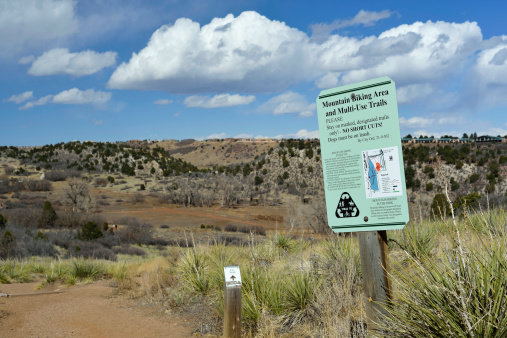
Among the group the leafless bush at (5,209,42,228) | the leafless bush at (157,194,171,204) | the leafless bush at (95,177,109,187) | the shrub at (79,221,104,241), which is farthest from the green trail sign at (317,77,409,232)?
the leafless bush at (95,177,109,187)

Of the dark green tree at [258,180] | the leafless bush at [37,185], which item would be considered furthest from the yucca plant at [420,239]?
the leafless bush at [37,185]

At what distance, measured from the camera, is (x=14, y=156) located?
62.2 m

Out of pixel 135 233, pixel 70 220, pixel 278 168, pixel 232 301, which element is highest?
pixel 278 168

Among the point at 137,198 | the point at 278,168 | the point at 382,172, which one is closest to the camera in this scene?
the point at 382,172

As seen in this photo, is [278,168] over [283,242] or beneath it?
over

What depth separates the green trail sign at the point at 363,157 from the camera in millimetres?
4031

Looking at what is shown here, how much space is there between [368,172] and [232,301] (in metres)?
1.99

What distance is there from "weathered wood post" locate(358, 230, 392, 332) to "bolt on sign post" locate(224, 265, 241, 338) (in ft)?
4.41

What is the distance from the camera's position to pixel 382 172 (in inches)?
160

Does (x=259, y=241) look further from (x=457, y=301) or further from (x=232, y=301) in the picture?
(x=457, y=301)

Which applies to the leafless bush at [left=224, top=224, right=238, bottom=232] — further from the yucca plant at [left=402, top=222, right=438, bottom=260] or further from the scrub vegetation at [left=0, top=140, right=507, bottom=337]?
the yucca plant at [left=402, top=222, right=438, bottom=260]

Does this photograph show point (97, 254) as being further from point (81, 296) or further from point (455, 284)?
point (455, 284)

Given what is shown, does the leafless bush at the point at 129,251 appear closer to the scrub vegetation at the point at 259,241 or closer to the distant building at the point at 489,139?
the scrub vegetation at the point at 259,241

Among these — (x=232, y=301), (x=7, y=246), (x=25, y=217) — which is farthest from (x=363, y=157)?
(x=25, y=217)
